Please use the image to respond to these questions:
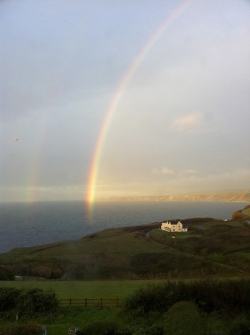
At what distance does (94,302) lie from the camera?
690 inches

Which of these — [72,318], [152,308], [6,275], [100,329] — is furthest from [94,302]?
[6,275]

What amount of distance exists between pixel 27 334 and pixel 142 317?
606 centimetres

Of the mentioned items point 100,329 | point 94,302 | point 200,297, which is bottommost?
point 94,302

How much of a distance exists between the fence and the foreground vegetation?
416 mm

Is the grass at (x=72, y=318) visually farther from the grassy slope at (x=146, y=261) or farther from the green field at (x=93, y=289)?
the grassy slope at (x=146, y=261)

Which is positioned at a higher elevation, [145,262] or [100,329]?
[100,329]

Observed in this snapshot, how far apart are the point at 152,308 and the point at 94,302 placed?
3610 millimetres

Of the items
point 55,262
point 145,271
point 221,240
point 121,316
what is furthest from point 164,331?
point 221,240

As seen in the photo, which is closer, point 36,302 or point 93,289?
point 36,302

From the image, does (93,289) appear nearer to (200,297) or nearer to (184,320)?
(200,297)

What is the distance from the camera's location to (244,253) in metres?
34.5

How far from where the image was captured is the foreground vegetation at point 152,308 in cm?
1426

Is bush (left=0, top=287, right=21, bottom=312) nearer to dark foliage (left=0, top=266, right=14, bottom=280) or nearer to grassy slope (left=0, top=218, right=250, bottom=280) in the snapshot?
dark foliage (left=0, top=266, right=14, bottom=280)

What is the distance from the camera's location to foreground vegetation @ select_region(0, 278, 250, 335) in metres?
14.3
